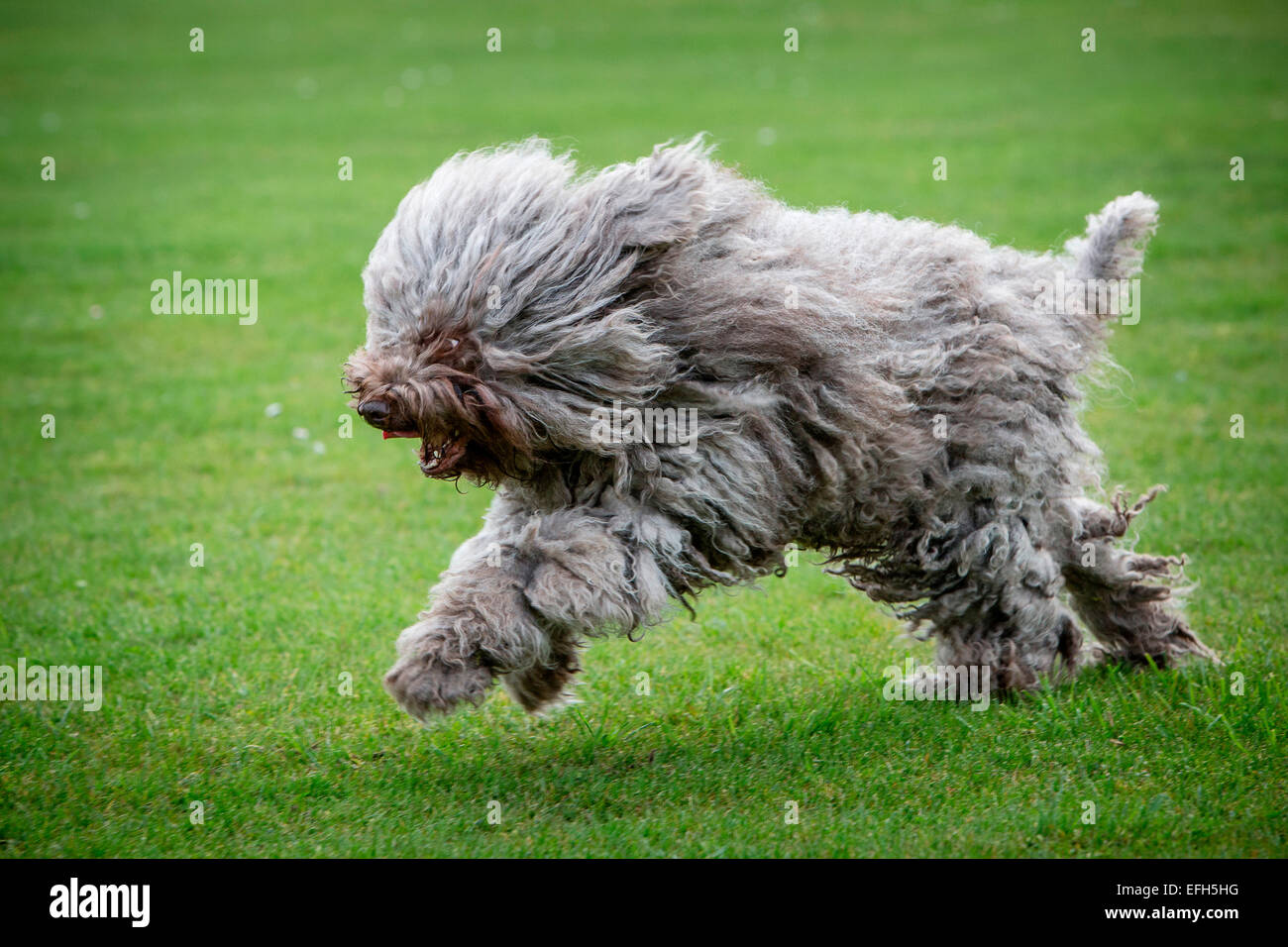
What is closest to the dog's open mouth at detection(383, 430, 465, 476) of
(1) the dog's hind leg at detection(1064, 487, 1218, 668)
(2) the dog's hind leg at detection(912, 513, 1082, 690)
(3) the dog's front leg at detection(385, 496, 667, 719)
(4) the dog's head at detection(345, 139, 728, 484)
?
(4) the dog's head at detection(345, 139, 728, 484)

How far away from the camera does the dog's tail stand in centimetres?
636

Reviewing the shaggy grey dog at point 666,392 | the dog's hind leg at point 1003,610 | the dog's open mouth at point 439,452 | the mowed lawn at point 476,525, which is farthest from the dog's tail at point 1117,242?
the dog's open mouth at point 439,452

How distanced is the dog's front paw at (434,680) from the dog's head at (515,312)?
2.11 ft

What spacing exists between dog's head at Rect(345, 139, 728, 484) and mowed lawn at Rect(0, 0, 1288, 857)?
1489 mm

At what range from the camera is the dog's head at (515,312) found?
15.8ft

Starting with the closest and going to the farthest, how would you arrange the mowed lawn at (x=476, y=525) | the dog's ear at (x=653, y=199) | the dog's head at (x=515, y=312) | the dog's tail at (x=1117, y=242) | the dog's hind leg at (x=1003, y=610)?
the dog's head at (x=515, y=312) < the dog's ear at (x=653, y=199) < the mowed lawn at (x=476, y=525) < the dog's hind leg at (x=1003, y=610) < the dog's tail at (x=1117, y=242)

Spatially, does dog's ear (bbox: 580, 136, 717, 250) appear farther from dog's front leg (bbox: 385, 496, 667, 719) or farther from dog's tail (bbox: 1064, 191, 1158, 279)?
dog's tail (bbox: 1064, 191, 1158, 279)

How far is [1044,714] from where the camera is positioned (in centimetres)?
589

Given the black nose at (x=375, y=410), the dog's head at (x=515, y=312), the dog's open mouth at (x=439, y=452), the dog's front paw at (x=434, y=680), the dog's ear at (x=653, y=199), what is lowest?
the dog's front paw at (x=434, y=680)

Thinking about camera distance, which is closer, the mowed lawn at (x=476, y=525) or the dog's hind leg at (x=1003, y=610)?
the mowed lawn at (x=476, y=525)

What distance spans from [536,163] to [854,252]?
4.19 feet

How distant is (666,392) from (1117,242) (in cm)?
249

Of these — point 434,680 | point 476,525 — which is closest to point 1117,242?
point 434,680

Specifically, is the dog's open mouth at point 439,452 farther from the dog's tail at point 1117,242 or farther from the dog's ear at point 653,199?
the dog's tail at point 1117,242
